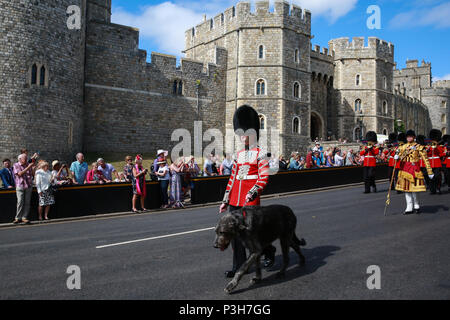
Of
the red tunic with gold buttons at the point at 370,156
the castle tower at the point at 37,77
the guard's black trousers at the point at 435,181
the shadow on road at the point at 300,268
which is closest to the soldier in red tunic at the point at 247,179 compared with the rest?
the shadow on road at the point at 300,268

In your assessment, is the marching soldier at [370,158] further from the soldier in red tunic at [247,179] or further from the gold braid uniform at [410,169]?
the soldier in red tunic at [247,179]

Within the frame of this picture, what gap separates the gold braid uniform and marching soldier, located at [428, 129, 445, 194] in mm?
4231

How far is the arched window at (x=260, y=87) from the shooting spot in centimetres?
3322

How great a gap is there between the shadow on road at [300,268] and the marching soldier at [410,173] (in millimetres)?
4293

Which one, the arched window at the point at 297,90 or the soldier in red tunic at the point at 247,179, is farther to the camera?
the arched window at the point at 297,90

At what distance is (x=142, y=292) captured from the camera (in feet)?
15.1

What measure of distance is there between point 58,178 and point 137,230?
14.1 feet

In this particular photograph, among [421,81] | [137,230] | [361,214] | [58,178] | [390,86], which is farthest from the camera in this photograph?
[421,81]

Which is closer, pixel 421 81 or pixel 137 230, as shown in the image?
pixel 137 230

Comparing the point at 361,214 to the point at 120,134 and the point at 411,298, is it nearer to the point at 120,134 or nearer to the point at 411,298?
the point at 411,298

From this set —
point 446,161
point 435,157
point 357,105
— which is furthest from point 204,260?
point 357,105

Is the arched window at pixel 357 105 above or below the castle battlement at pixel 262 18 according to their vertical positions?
below
